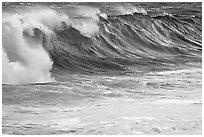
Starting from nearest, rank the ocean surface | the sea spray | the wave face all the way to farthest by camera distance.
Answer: the ocean surface, the sea spray, the wave face

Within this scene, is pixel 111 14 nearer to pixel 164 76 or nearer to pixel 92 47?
pixel 92 47

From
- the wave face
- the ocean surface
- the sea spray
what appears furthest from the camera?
the wave face

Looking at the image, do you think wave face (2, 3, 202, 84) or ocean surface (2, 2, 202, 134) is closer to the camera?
ocean surface (2, 2, 202, 134)

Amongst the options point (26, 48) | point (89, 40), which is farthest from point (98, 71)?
point (89, 40)

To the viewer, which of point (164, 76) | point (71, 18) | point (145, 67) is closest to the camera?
point (164, 76)

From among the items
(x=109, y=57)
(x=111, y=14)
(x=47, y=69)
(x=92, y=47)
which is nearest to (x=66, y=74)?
(x=47, y=69)
